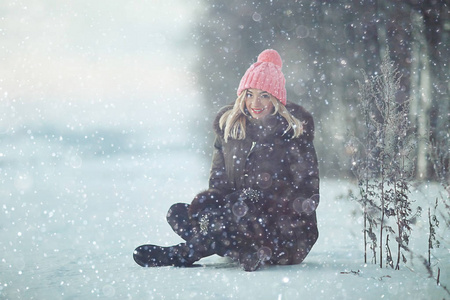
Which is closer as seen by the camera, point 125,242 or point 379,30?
point 125,242

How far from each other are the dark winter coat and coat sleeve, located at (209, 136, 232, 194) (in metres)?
0.07

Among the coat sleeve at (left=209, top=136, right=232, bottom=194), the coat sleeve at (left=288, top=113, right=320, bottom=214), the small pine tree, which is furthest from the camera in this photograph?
the coat sleeve at (left=209, top=136, right=232, bottom=194)

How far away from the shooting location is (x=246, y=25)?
29.7ft

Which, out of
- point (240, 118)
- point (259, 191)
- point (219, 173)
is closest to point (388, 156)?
point (259, 191)

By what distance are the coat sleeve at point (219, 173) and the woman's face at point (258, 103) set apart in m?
0.43

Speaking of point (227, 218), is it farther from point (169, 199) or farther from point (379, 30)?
point (379, 30)

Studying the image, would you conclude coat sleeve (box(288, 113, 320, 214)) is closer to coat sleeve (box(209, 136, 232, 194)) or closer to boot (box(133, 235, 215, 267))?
coat sleeve (box(209, 136, 232, 194))

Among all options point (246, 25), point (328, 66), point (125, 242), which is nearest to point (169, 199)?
point (125, 242)

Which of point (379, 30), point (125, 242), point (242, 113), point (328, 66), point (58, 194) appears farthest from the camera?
point (328, 66)

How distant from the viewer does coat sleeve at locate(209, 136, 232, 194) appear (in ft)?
11.6

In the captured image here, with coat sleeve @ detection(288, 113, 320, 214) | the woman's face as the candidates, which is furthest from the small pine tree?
the woman's face

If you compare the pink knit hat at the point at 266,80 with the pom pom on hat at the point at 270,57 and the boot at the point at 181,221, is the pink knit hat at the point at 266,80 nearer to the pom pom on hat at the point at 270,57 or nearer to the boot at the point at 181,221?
the pom pom on hat at the point at 270,57

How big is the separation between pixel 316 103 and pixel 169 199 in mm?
4519

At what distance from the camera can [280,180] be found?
10.8 ft
